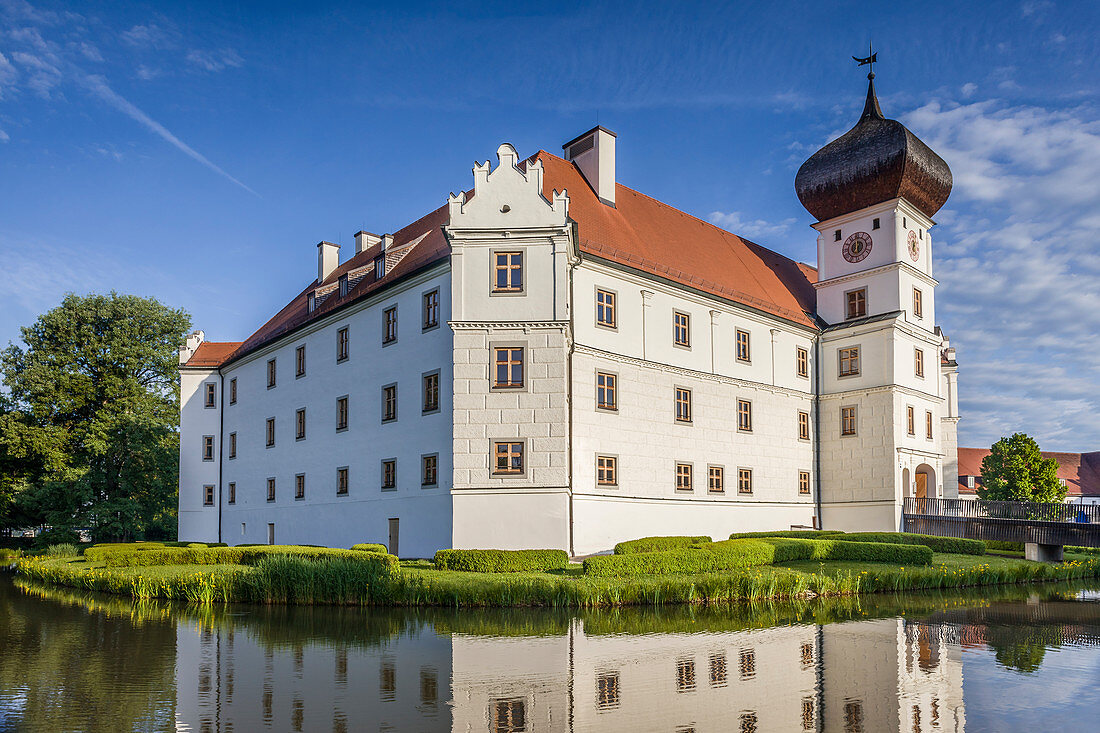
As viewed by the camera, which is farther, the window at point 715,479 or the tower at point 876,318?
the tower at point 876,318

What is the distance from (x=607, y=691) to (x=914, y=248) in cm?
3394

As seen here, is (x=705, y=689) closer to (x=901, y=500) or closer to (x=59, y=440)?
(x=901, y=500)

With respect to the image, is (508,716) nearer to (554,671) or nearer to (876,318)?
(554,671)

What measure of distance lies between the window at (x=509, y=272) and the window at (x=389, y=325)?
239 inches

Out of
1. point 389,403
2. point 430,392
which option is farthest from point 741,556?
point 389,403

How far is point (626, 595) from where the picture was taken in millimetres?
17281

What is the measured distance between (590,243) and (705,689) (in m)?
20.6

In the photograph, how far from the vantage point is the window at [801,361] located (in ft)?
122

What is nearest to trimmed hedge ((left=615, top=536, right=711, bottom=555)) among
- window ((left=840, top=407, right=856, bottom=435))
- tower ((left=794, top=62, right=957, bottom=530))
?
tower ((left=794, top=62, right=957, bottom=530))

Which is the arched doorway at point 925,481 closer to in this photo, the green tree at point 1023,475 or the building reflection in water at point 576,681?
the green tree at point 1023,475

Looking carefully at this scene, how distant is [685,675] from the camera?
10.0 meters

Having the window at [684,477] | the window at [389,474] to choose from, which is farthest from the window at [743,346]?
the window at [389,474]

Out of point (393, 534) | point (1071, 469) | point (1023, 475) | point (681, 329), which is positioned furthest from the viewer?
point (1071, 469)

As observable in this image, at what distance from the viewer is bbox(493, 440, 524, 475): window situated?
2441 cm
